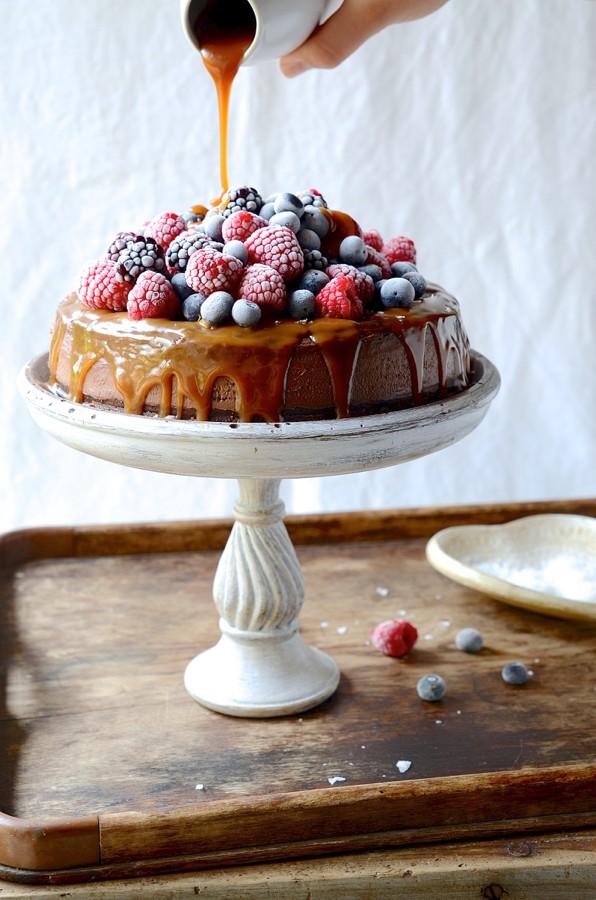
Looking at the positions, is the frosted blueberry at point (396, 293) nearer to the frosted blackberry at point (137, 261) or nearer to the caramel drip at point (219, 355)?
the caramel drip at point (219, 355)

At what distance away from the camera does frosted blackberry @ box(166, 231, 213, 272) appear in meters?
1.16

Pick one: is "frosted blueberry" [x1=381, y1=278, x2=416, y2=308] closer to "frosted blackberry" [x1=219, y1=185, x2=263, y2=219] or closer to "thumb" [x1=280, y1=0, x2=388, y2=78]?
"frosted blackberry" [x1=219, y1=185, x2=263, y2=219]

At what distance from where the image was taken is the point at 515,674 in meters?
1.38

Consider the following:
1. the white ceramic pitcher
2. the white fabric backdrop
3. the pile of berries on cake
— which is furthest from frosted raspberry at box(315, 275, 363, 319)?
the white fabric backdrop

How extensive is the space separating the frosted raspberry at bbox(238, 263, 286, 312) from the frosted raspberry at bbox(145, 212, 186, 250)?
16 centimetres

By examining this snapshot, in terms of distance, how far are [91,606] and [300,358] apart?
0.65 meters

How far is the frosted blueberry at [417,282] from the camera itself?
49.0 inches

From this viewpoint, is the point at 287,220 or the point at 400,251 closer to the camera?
the point at 287,220

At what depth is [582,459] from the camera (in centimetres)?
248

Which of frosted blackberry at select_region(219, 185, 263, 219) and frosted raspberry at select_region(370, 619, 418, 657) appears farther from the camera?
frosted raspberry at select_region(370, 619, 418, 657)

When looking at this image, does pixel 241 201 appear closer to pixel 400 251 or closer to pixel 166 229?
pixel 166 229

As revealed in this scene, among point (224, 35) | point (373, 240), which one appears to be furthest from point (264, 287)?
point (224, 35)

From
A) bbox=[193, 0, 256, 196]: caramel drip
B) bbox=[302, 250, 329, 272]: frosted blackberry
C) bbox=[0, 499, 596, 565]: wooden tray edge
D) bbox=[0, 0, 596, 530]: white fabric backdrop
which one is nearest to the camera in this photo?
bbox=[302, 250, 329, 272]: frosted blackberry

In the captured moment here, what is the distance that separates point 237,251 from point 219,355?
0.12m
